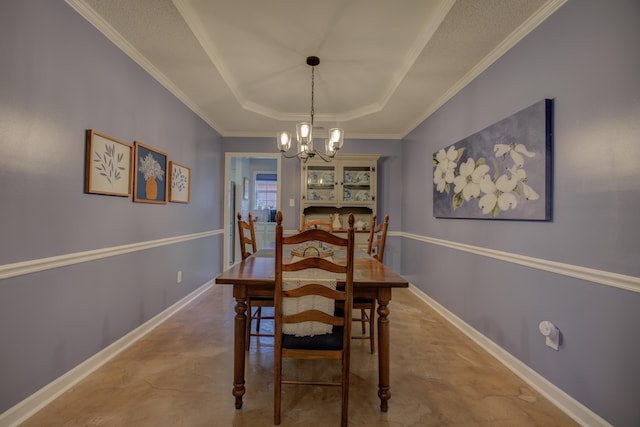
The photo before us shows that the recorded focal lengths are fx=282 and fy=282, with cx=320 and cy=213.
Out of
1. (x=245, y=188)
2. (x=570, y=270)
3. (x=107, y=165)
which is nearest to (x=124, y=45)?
(x=107, y=165)

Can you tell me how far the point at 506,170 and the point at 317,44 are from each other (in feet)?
5.92

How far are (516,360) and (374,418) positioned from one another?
3.80ft

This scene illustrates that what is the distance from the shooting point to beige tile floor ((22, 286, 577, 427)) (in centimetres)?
149

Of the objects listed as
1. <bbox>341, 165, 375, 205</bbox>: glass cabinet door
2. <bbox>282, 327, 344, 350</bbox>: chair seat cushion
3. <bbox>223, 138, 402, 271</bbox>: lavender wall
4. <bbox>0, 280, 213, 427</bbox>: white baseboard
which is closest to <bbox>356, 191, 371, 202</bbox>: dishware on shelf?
<bbox>341, 165, 375, 205</bbox>: glass cabinet door

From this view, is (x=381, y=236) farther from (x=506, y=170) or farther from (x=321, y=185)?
(x=321, y=185)

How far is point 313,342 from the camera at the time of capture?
1461 millimetres

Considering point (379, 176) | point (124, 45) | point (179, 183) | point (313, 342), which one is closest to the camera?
point (313, 342)

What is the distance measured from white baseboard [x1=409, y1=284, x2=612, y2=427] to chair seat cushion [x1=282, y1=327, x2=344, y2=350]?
51.8 inches

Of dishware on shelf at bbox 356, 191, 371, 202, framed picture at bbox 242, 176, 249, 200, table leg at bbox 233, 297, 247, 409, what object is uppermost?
framed picture at bbox 242, 176, 249, 200

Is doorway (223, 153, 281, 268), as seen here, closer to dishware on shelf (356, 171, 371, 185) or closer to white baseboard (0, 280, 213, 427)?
dishware on shelf (356, 171, 371, 185)

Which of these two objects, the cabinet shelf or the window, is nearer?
the cabinet shelf

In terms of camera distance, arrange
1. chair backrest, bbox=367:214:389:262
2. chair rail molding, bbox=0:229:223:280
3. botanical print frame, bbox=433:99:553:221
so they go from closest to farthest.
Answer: chair rail molding, bbox=0:229:223:280 → botanical print frame, bbox=433:99:553:221 → chair backrest, bbox=367:214:389:262

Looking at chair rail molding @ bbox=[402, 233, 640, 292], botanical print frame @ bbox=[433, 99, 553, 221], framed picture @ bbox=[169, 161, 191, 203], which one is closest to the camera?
chair rail molding @ bbox=[402, 233, 640, 292]

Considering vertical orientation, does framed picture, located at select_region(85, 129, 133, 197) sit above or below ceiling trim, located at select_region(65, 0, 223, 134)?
below
